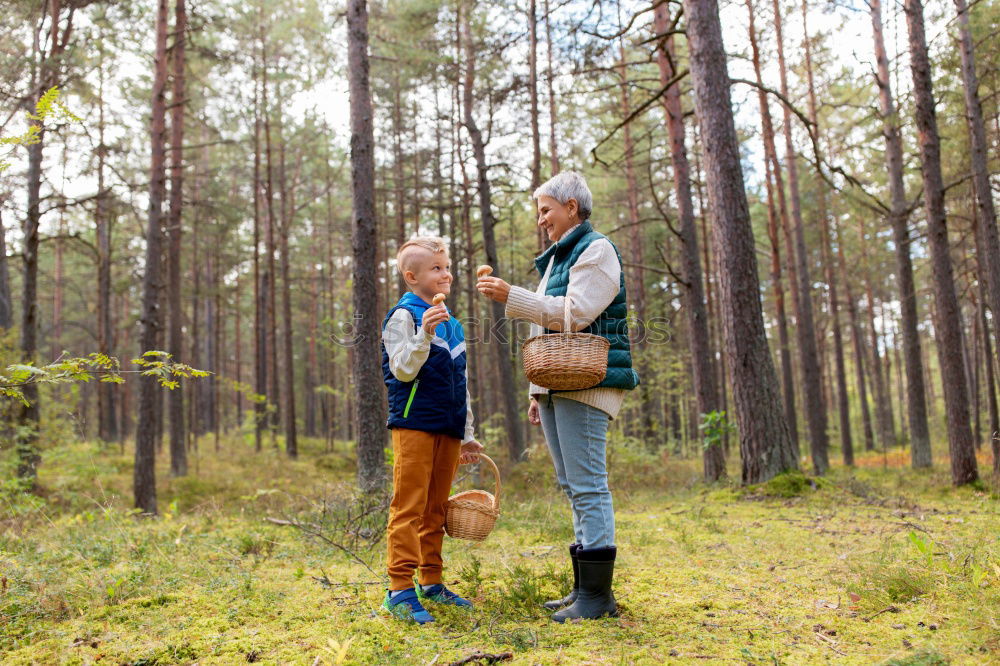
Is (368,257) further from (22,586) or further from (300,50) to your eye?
(300,50)

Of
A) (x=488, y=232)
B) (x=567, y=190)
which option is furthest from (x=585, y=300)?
(x=488, y=232)

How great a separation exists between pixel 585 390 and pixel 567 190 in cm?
100

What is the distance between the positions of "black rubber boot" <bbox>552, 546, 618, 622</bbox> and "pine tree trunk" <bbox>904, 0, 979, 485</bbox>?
22.9ft

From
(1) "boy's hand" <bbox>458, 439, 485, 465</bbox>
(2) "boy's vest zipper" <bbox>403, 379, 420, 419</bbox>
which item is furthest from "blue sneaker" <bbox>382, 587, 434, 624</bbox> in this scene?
(2) "boy's vest zipper" <bbox>403, 379, 420, 419</bbox>

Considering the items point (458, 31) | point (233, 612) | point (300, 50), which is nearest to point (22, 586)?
point (233, 612)

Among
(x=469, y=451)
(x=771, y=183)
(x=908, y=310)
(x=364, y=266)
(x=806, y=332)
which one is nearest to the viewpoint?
(x=469, y=451)

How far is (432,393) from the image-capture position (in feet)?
10.4

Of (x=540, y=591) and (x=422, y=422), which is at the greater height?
(x=422, y=422)

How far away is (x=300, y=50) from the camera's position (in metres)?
18.0

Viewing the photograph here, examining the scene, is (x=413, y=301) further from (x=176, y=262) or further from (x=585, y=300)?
(x=176, y=262)

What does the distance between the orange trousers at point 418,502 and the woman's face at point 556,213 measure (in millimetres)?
1219

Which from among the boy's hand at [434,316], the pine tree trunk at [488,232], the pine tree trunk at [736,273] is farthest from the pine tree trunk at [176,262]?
the boy's hand at [434,316]

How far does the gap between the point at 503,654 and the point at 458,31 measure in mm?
13895

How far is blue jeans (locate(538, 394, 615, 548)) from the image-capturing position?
2961mm
